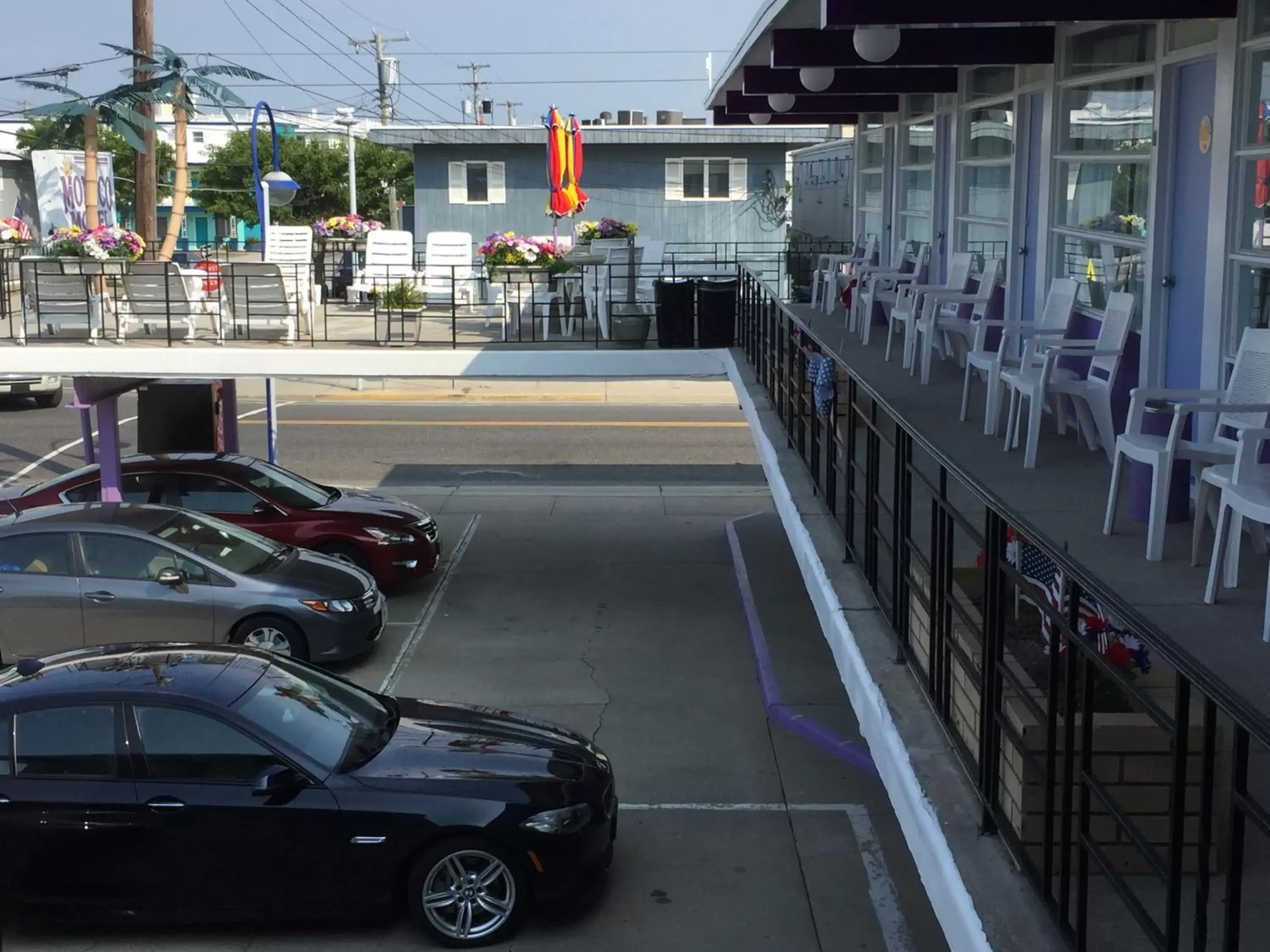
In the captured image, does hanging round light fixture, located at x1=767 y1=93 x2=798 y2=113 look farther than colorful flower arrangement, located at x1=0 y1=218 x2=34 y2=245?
No

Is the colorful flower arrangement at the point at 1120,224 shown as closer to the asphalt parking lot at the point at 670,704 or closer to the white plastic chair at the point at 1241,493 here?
the white plastic chair at the point at 1241,493

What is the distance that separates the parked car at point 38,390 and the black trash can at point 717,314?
1556cm

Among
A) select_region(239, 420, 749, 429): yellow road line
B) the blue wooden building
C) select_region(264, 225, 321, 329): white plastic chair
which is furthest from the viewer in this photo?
the blue wooden building

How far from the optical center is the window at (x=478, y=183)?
38000mm

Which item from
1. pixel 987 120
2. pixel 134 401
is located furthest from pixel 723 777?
pixel 134 401

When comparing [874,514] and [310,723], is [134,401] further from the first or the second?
[874,514]

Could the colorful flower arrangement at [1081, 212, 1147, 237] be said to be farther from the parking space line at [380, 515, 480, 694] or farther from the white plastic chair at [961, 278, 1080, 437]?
the parking space line at [380, 515, 480, 694]

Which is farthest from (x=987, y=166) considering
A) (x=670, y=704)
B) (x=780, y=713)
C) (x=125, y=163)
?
(x=125, y=163)

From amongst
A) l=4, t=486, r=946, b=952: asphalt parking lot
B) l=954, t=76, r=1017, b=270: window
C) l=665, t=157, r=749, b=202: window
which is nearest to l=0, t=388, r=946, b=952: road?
l=4, t=486, r=946, b=952: asphalt parking lot

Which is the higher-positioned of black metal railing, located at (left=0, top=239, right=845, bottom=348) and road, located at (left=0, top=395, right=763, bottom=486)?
black metal railing, located at (left=0, top=239, right=845, bottom=348)

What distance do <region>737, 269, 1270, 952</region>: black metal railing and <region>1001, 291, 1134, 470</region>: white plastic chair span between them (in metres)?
1.16

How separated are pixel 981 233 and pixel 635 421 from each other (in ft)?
51.1

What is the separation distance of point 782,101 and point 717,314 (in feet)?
8.07

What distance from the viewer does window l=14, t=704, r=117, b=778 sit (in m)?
7.58
